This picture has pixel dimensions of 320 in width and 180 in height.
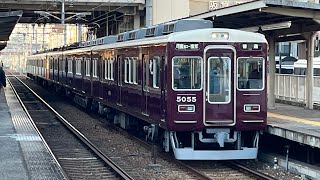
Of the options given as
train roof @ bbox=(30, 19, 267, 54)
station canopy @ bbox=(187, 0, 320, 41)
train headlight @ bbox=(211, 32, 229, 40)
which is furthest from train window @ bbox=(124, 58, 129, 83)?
train headlight @ bbox=(211, 32, 229, 40)

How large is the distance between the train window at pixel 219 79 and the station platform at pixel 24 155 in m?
3.41

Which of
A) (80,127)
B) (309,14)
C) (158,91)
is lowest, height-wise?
(80,127)

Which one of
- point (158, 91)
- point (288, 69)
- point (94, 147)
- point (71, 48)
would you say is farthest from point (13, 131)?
point (288, 69)

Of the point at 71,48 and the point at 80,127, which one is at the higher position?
the point at 71,48

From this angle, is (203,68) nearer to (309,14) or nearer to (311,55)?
(309,14)

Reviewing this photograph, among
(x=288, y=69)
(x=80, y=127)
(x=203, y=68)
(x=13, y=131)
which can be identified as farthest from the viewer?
(x=288, y=69)

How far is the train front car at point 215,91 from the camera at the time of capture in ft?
42.1

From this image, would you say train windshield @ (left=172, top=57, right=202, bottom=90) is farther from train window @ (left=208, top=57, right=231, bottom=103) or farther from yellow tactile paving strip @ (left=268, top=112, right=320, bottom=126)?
yellow tactile paving strip @ (left=268, top=112, right=320, bottom=126)

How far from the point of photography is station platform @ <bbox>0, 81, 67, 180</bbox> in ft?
36.0

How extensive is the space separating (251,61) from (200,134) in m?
1.83

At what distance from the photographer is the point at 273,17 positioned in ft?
53.6

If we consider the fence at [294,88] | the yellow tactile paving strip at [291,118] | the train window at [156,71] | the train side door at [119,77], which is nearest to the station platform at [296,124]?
the yellow tactile paving strip at [291,118]

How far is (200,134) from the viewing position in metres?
→ 12.9

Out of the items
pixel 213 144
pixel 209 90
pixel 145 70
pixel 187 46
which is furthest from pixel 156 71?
pixel 213 144
